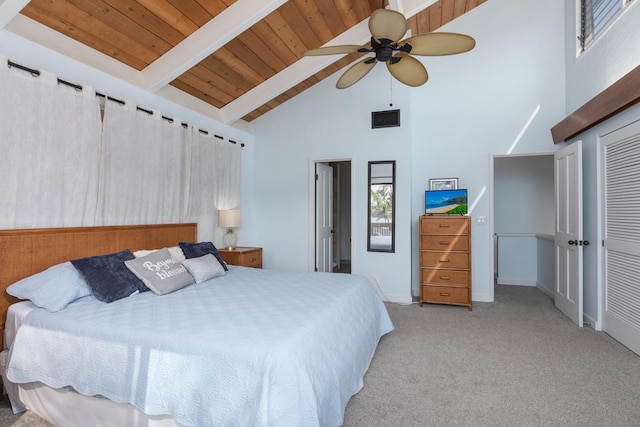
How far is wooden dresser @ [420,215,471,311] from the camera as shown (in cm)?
407

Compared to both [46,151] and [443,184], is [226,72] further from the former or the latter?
[443,184]

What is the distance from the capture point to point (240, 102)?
4480mm

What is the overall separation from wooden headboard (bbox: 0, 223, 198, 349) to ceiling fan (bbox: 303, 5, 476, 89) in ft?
7.36

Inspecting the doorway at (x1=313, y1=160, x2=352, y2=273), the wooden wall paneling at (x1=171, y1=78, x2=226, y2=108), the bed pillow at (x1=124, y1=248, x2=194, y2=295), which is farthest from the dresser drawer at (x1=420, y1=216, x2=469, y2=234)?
the wooden wall paneling at (x1=171, y1=78, x2=226, y2=108)

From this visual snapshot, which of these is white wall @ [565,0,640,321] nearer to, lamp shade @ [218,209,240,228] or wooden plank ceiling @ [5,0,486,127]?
wooden plank ceiling @ [5,0,486,127]

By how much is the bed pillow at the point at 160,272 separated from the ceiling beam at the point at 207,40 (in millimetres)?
1781

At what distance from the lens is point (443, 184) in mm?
4539

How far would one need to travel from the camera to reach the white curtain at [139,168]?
9.49ft

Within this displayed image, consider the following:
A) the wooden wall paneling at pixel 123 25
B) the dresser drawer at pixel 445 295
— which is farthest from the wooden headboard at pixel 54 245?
the dresser drawer at pixel 445 295

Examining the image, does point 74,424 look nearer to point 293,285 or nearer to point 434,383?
point 293,285

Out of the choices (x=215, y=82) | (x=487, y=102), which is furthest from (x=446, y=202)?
(x=215, y=82)

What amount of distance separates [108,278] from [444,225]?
11.6 feet

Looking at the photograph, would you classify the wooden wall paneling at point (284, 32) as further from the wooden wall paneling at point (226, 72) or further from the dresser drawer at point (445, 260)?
the dresser drawer at point (445, 260)

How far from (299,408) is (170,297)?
1.43 metres
